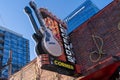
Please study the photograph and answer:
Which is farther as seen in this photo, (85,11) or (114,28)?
(85,11)

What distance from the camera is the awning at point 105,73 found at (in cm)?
956

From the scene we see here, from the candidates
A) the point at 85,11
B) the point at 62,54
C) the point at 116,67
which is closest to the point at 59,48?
the point at 62,54

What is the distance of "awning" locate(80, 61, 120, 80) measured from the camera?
31.4ft

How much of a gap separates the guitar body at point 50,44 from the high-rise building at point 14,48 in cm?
5195

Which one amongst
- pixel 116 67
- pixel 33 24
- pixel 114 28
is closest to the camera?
pixel 116 67

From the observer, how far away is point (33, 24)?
12695mm

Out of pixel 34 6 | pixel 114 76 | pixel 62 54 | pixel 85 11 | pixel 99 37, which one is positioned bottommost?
pixel 114 76

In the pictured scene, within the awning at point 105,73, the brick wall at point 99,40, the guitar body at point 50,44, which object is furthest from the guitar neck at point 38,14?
the awning at point 105,73

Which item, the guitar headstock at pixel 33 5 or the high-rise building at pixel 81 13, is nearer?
the guitar headstock at pixel 33 5

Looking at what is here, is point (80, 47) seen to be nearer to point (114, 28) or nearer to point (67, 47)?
point (67, 47)

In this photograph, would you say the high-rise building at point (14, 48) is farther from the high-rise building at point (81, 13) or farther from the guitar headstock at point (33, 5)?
the guitar headstock at point (33, 5)

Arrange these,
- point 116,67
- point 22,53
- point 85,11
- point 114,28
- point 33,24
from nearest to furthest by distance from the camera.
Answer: point 116,67
point 114,28
point 33,24
point 85,11
point 22,53

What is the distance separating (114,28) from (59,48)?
3146 mm

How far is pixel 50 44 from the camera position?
12.1 metres
